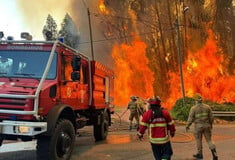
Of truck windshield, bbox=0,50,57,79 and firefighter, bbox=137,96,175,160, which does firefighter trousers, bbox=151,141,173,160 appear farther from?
truck windshield, bbox=0,50,57,79

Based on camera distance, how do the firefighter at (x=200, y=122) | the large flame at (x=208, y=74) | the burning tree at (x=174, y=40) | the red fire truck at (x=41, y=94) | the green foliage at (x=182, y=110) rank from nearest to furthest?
the red fire truck at (x=41, y=94) < the firefighter at (x=200, y=122) < the green foliage at (x=182, y=110) < the large flame at (x=208, y=74) < the burning tree at (x=174, y=40)

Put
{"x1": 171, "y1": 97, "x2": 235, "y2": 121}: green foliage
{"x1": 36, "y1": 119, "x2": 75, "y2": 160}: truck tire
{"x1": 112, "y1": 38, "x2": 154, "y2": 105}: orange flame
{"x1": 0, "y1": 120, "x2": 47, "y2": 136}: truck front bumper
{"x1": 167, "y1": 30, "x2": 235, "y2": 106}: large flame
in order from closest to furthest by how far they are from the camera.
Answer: {"x1": 0, "y1": 120, "x2": 47, "y2": 136}: truck front bumper
{"x1": 36, "y1": 119, "x2": 75, "y2": 160}: truck tire
{"x1": 171, "y1": 97, "x2": 235, "y2": 121}: green foliage
{"x1": 167, "y1": 30, "x2": 235, "y2": 106}: large flame
{"x1": 112, "y1": 38, "x2": 154, "y2": 105}: orange flame

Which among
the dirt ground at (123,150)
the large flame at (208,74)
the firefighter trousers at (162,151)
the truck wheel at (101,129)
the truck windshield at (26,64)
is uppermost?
the large flame at (208,74)

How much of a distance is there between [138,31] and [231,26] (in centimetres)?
875

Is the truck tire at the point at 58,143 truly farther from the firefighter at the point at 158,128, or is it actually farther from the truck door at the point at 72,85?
the firefighter at the point at 158,128

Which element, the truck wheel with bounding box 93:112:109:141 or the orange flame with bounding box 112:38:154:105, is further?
the orange flame with bounding box 112:38:154:105

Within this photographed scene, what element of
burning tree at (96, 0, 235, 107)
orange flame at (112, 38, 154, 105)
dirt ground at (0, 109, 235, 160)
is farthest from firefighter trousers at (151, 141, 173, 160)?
orange flame at (112, 38, 154, 105)

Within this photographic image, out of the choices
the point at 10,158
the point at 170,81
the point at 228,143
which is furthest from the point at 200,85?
the point at 10,158

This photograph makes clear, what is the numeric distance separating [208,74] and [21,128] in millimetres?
25264

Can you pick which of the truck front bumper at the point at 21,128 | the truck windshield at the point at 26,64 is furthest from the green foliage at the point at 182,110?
the truck front bumper at the point at 21,128

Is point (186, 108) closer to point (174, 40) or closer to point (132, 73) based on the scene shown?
point (174, 40)

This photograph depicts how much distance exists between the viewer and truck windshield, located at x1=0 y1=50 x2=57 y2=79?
877 centimetres

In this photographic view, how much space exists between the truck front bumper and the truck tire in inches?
21.0

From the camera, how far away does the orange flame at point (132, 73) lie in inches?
1421
